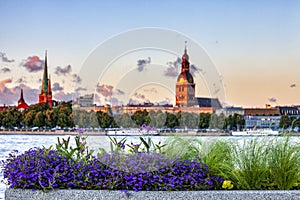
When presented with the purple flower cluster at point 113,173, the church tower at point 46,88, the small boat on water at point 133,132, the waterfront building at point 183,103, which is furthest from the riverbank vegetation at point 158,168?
the church tower at point 46,88

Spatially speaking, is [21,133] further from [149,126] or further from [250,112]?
[149,126]

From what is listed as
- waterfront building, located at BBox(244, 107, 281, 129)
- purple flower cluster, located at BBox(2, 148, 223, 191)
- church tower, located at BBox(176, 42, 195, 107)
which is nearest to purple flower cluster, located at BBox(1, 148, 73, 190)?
purple flower cluster, located at BBox(2, 148, 223, 191)

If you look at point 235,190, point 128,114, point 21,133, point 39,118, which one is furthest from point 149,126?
point 21,133

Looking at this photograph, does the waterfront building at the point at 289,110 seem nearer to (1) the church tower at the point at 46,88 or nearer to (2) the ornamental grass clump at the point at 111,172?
(1) the church tower at the point at 46,88

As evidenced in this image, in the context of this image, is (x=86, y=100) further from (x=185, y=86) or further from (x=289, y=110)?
(x=289, y=110)

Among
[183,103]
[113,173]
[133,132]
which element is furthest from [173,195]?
[183,103]

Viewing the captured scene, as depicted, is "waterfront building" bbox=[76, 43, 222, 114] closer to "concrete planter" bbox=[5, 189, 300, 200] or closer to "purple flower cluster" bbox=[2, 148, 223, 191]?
"purple flower cluster" bbox=[2, 148, 223, 191]
